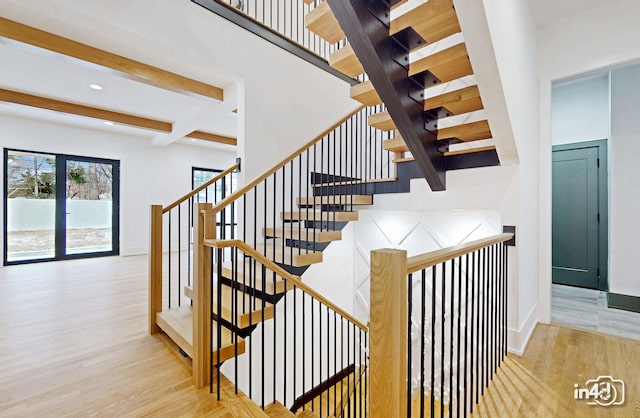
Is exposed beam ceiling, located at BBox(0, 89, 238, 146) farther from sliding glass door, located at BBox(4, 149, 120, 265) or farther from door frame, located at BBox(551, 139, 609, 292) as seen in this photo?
door frame, located at BBox(551, 139, 609, 292)

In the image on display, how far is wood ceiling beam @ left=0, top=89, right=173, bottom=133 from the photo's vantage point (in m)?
3.95

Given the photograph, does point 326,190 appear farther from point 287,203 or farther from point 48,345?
point 48,345

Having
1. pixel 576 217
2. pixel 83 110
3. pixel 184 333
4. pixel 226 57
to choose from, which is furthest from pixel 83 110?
pixel 576 217

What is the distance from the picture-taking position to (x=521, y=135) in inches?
88.7

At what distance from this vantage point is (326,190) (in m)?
3.67

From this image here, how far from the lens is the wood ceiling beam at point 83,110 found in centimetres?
395

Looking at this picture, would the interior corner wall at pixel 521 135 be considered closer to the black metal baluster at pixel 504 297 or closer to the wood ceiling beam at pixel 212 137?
the black metal baluster at pixel 504 297

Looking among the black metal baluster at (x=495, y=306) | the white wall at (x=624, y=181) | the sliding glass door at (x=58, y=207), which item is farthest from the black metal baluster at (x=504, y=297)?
the sliding glass door at (x=58, y=207)

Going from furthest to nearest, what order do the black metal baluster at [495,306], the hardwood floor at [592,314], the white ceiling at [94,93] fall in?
the white ceiling at [94,93] → the hardwood floor at [592,314] → the black metal baluster at [495,306]

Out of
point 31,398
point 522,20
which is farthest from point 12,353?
point 522,20

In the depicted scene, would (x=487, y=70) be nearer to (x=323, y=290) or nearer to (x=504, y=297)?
(x=504, y=297)

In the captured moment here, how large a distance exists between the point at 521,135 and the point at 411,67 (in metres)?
1.10

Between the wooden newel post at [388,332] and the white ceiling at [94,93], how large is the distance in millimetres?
3101

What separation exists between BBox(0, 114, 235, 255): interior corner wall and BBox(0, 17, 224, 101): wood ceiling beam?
3.55 m
